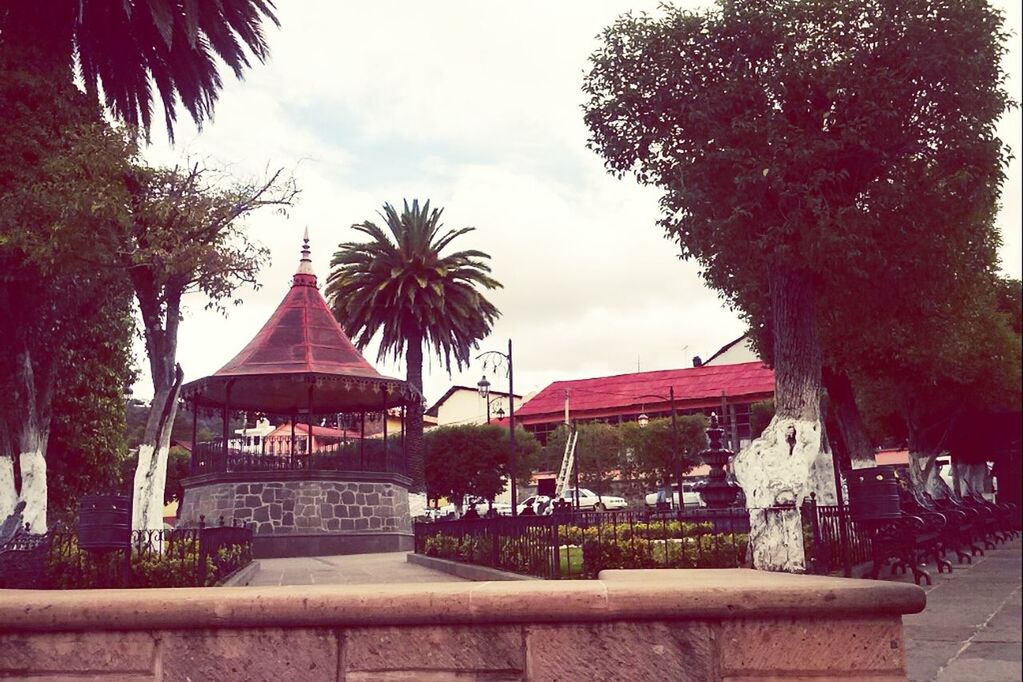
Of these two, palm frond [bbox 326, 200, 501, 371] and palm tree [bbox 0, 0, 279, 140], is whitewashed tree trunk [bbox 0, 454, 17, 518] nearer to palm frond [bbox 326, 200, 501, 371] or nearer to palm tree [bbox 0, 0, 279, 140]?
palm tree [bbox 0, 0, 279, 140]

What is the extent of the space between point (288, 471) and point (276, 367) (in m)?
2.46

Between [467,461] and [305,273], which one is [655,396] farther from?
[305,273]

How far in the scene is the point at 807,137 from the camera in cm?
1129

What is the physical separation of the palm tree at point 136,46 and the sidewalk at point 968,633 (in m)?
13.6

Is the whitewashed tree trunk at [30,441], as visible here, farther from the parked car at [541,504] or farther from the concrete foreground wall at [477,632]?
the concrete foreground wall at [477,632]

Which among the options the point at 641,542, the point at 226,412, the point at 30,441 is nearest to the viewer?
the point at 641,542

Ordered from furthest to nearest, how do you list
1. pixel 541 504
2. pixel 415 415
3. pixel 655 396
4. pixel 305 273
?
pixel 655 396 → pixel 415 415 → pixel 305 273 → pixel 541 504

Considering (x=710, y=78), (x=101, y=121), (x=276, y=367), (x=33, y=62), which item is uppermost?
(x=33, y=62)

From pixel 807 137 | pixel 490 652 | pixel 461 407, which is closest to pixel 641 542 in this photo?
pixel 807 137

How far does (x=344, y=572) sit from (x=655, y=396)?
3196 centimetres

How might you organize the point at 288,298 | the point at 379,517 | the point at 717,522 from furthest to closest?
the point at 288,298
the point at 379,517
the point at 717,522

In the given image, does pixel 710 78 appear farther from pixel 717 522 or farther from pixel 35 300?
pixel 35 300

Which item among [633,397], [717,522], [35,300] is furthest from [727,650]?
[633,397]

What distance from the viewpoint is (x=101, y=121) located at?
49.1 feet
